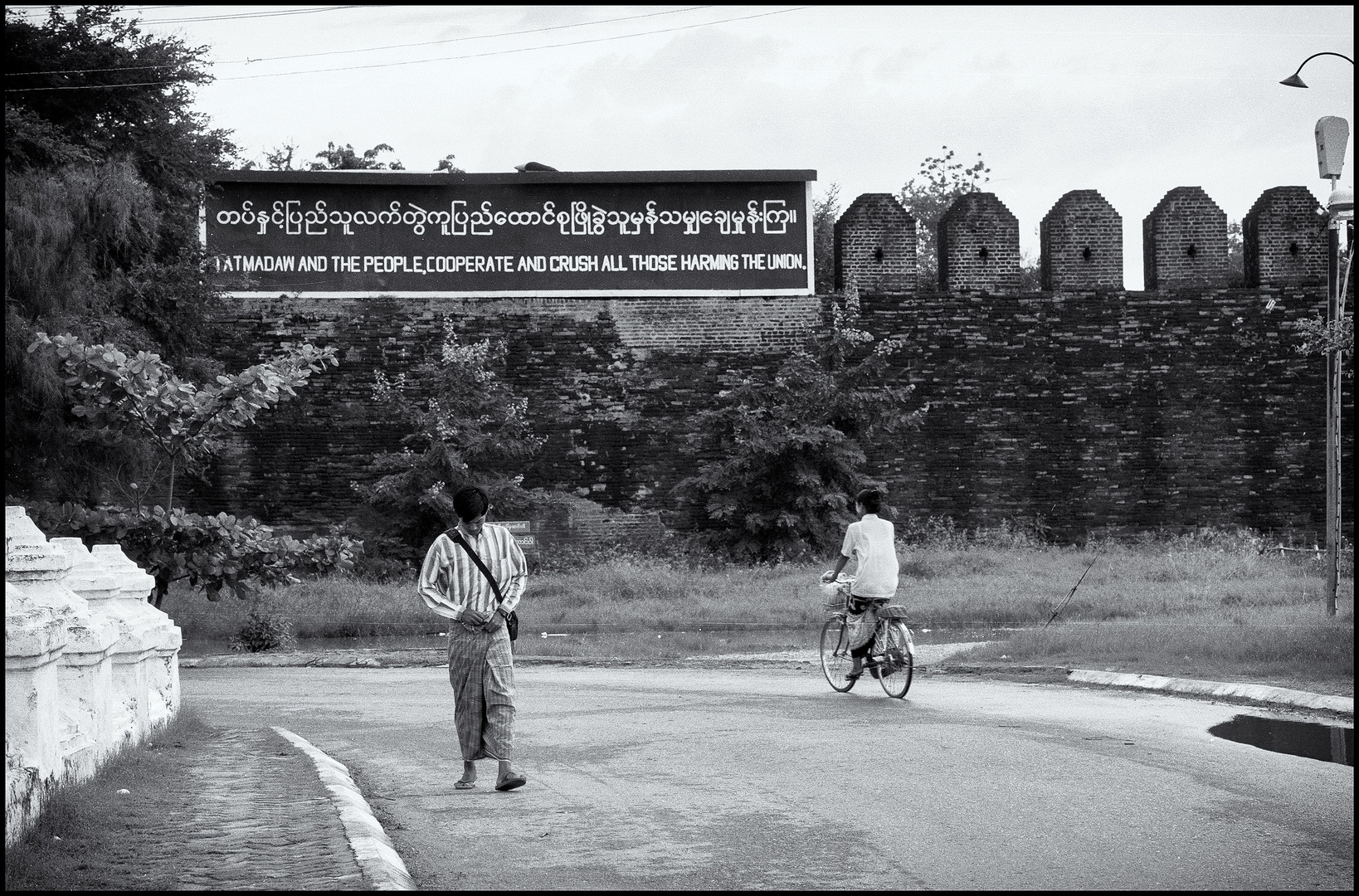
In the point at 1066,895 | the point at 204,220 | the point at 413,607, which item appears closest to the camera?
the point at 1066,895

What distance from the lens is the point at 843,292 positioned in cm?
2817

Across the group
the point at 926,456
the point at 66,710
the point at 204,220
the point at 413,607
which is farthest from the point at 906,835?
the point at 204,220

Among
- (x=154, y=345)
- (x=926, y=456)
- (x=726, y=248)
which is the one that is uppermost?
(x=726, y=248)

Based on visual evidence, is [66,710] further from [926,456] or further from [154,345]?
[926,456]

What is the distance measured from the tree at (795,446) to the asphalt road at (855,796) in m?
13.9

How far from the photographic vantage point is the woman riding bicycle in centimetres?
1218

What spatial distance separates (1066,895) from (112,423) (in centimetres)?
1499

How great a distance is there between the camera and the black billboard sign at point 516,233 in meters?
27.6

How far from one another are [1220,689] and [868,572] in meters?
2.93

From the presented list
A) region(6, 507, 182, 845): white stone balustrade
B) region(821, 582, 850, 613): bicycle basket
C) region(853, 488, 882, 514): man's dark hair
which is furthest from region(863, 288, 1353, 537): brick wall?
region(6, 507, 182, 845): white stone balustrade

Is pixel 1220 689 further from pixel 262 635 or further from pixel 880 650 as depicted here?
pixel 262 635

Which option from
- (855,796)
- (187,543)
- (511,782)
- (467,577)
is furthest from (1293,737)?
(187,543)

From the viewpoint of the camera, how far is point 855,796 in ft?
24.8

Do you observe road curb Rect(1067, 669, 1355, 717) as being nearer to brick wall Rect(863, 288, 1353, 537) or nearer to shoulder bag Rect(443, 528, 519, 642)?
shoulder bag Rect(443, 528, 519, 642)
